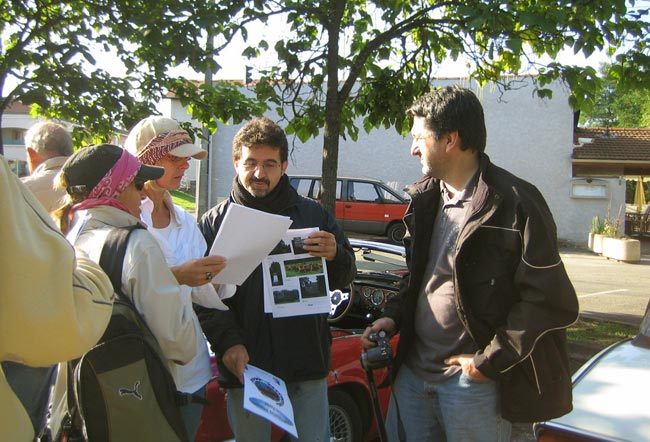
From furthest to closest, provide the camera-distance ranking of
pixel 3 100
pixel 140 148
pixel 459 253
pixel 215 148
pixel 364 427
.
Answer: pixel 215 148 → pixel 3 100 → pixel 364 427 → pixel 140 148 → pixel 459 253

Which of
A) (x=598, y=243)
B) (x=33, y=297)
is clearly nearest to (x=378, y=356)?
(x=33, y=297)

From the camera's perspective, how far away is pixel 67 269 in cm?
126

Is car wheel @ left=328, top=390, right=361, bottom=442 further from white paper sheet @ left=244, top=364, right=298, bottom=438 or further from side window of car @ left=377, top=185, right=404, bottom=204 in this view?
side window of car @ left=377, top=185, right=404, bottom=204

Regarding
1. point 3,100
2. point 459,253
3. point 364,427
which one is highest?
point 3,100

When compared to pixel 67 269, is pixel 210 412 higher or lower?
lower

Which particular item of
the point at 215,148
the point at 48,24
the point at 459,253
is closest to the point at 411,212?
the point at 459,253

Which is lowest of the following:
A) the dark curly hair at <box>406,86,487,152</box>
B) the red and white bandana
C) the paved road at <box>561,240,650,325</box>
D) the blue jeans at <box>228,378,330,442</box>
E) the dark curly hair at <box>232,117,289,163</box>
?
the paved road at <box>561,240,650,325</box>

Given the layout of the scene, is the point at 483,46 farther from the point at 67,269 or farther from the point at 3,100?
the point at 67,269

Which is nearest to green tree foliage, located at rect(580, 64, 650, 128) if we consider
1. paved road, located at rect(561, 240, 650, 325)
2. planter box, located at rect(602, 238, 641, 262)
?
planter box, located at rect(602, 238, 641, 262)

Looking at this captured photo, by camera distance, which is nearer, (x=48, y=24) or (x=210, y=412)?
(x=210, y=412)

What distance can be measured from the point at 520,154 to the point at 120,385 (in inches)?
852

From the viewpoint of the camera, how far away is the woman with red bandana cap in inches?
71.7

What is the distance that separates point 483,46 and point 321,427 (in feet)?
17.7

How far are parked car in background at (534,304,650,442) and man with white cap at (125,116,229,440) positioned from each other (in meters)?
1.50
